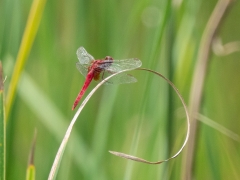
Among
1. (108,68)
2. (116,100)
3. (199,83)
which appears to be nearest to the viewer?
(199,83)

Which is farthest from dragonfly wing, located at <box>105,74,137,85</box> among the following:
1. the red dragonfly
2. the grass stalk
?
the grass stalk

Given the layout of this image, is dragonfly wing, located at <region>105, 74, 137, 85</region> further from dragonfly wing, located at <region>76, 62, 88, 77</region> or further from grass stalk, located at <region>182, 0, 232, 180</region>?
grass stalk, located at <region>182, 0, 232, 180</region>

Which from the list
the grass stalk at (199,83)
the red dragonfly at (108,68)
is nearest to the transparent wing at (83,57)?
the red dragonfly at (108,68)

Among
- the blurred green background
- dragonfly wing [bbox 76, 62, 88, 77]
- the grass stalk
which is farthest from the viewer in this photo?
dragonfly wing [bbox 76, 62, 88, 77]

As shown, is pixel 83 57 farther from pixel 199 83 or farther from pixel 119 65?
pixel 199 83

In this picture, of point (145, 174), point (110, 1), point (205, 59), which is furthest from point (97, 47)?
point (205, 59)

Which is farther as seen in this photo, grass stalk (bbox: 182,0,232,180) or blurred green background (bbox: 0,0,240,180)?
blurred green background (bbox: 0,0,240,180)

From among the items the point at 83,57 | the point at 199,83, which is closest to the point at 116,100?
the point at 83,57

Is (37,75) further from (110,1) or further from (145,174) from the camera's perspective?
(145,174)
